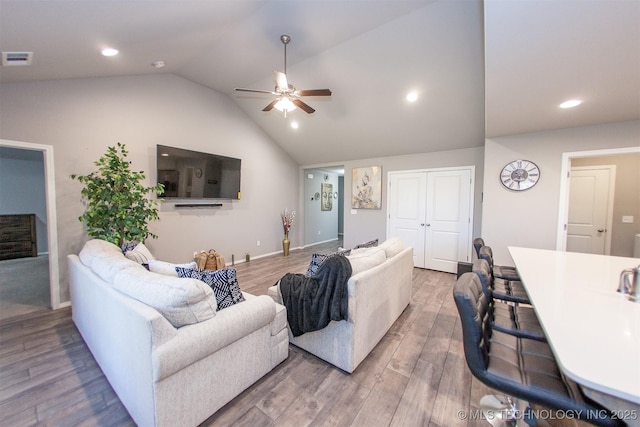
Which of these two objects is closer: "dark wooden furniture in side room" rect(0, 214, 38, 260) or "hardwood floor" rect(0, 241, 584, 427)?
"hardwood floor" rect(0, 241, 584, 427)

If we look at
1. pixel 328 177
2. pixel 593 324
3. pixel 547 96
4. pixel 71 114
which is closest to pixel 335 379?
pixel 593 324

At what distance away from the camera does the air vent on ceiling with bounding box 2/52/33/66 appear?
2234 millimetres

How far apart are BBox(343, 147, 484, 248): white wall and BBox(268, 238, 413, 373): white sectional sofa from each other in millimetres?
2932

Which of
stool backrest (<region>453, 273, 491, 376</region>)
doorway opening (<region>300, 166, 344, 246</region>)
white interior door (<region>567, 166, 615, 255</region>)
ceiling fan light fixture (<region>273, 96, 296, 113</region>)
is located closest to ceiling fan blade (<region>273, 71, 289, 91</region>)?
ceiling fan light fixture (<region>273, 96, 296, 113</region>)

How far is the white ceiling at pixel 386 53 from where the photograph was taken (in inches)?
68.3

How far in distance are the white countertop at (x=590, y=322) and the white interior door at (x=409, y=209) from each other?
10.2 ft

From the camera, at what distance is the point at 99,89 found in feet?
11.2

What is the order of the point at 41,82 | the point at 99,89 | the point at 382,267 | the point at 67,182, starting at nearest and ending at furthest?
the point at 382,267, the point at 41,82, the point at 67,182, the point at 99,89

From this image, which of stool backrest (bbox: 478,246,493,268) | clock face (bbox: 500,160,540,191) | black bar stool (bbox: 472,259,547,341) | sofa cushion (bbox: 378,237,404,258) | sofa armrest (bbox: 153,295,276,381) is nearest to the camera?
sofa armrest (bbox: 153,295,276,381)

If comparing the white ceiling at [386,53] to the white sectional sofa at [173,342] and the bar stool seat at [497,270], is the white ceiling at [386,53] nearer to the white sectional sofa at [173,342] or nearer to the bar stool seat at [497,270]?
the bar stool seat at [497,270]

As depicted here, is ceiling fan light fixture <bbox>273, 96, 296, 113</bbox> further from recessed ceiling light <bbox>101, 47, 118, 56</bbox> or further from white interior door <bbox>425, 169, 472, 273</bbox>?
white interior door <bbox>425, 169, 472, 273</bbox>

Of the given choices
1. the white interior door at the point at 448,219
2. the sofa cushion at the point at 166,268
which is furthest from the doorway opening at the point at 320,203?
the sofa cushion at the point at 166,268

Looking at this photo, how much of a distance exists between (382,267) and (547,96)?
2.40 metres

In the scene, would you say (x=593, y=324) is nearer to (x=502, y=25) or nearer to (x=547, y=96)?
(x=502, y=25)
